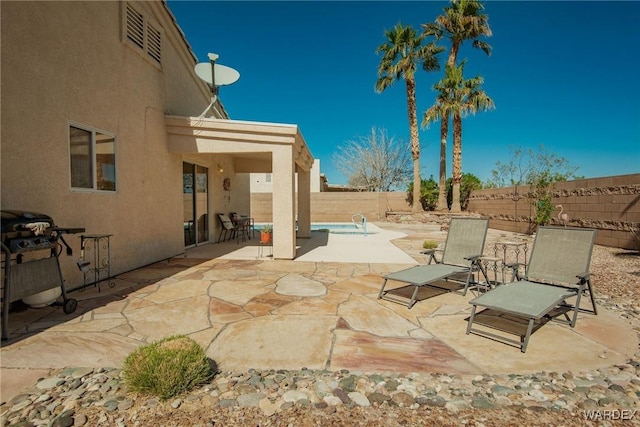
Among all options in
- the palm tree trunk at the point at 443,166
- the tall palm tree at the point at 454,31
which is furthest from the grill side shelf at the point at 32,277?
the palm tree trunk at the point at 443,166

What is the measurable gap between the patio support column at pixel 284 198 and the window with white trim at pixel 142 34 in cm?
375

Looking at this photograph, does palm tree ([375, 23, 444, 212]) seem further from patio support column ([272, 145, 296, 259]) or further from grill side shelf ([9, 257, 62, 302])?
grill side shelf ([9, 257, 62, 302])

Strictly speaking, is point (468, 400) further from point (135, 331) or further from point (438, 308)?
point (135, 331)

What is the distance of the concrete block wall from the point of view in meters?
9.85

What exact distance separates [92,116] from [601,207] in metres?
15.1

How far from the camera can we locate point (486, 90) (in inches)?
774

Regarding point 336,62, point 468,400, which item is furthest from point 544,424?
point 336,62

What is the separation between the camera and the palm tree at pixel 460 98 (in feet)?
63.5

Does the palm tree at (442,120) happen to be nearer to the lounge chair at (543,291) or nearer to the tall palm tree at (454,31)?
the tall palm tree at (454,31)

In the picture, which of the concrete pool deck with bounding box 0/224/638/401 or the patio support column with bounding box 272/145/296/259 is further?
the patio support column with bounding box 272/145/296/259

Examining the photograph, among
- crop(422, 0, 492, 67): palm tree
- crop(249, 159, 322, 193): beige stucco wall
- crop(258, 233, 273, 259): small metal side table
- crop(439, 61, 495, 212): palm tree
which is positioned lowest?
crop(258, 233, 273, 259): small metal side table

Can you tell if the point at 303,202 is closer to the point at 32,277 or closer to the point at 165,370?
the point at 32,277

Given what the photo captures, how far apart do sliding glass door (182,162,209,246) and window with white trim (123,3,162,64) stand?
2.96 m

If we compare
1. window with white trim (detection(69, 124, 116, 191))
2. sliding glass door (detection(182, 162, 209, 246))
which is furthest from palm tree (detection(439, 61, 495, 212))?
window with white trim (detection(69, 124, 116, 191))
